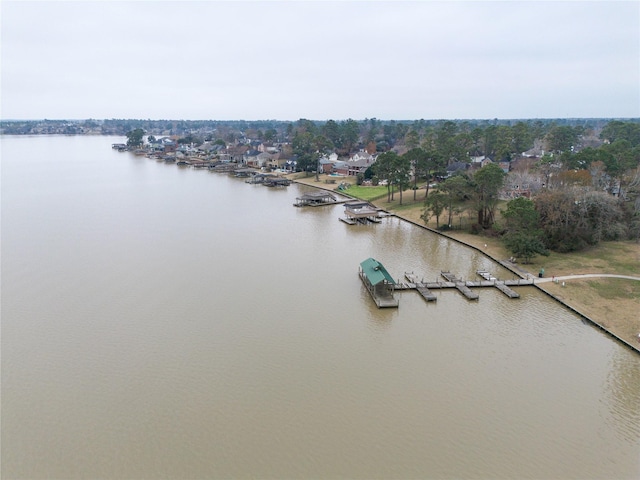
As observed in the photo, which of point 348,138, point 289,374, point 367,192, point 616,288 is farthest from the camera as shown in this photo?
point 348,138

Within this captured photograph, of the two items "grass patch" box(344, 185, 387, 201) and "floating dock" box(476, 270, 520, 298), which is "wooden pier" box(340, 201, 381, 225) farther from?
"floating dock" box(476, 270, 520, 298)

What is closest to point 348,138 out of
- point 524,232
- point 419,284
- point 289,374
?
point 524,232

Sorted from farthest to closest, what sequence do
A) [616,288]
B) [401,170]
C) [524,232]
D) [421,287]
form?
[401,170]
[524,232]
[421,287]
[616,288]

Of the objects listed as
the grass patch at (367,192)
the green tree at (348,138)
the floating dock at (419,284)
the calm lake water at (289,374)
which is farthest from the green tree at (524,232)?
the green tree at (348,138)

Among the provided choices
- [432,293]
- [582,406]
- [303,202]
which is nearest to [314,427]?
[582,406]

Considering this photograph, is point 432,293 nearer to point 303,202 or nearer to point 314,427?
point 314,427

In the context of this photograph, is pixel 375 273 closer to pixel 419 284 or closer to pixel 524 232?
pixel 419 284

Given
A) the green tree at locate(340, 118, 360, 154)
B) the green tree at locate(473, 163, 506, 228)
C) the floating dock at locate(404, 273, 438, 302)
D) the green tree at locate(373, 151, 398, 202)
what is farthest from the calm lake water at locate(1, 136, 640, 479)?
the green tree at locate(340, 118, 360, 154)
